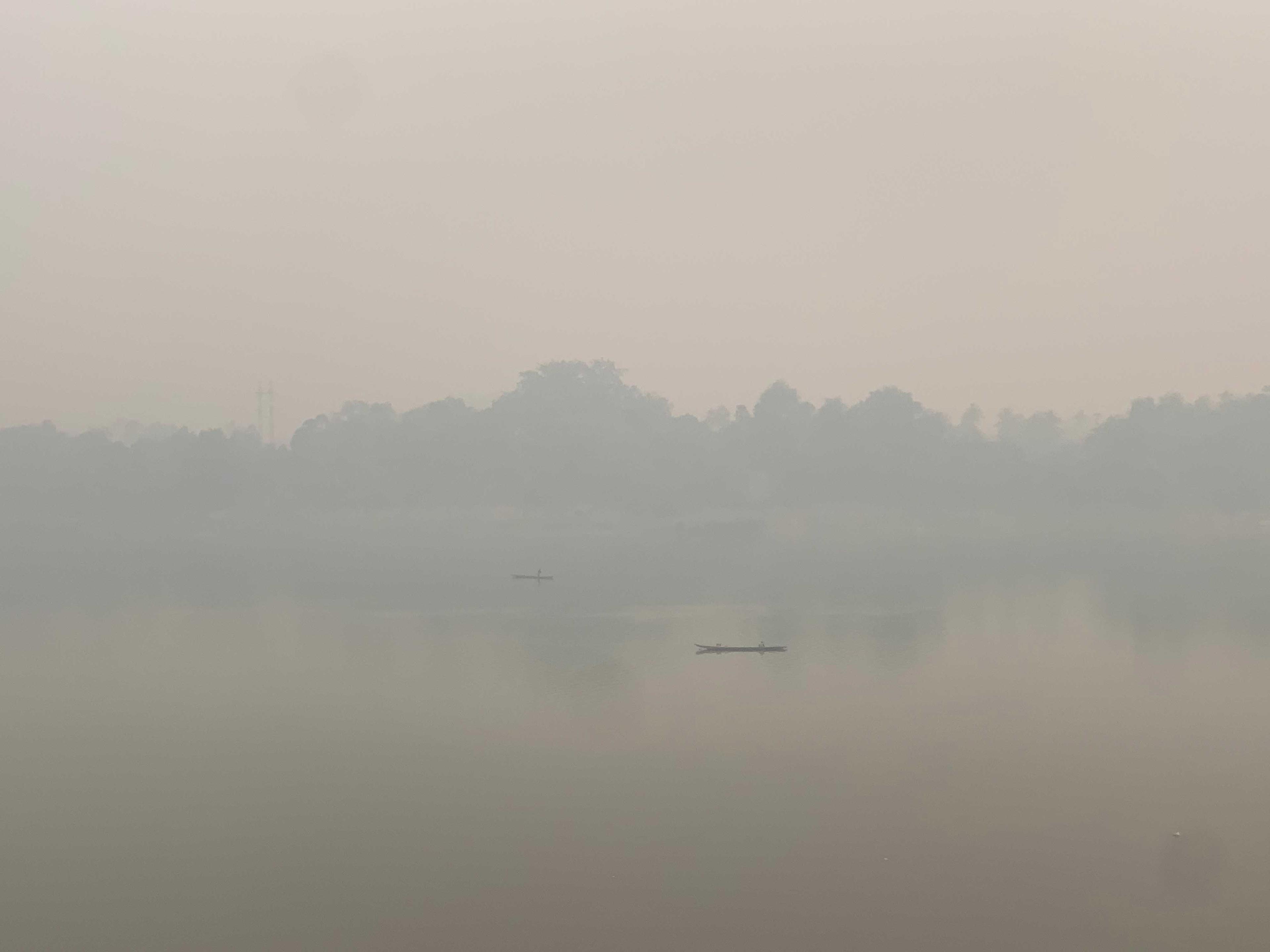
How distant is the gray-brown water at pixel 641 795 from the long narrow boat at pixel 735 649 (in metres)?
0.52

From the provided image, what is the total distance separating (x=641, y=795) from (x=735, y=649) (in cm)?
1774

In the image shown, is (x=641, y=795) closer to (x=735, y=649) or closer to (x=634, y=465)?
(x=735, y=649)

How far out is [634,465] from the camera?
130625mm

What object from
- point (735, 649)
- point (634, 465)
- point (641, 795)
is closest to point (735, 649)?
point (735, 649)

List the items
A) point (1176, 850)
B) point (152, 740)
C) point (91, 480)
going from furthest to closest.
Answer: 1. point (91, 480)
2. point (152, 740)
3. point (1176, 850)

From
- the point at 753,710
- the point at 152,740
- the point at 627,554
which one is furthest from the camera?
the point at 627,554

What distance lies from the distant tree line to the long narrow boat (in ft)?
266

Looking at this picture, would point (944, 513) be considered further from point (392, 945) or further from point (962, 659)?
point (392, 945)

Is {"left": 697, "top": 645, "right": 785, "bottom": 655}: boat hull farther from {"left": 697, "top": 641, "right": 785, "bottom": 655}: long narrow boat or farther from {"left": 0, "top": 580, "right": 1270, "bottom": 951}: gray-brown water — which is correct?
{"left": 0, "top": 580, "right": 1270, "bottom": 951}: gray-brown water

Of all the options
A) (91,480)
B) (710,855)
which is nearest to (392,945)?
(710,855)

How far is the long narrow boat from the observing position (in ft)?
150

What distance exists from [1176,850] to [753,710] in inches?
607

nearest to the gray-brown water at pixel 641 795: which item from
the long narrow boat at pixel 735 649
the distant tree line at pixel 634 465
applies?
the long narrow boat at pixel 735 649

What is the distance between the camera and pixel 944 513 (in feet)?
413
